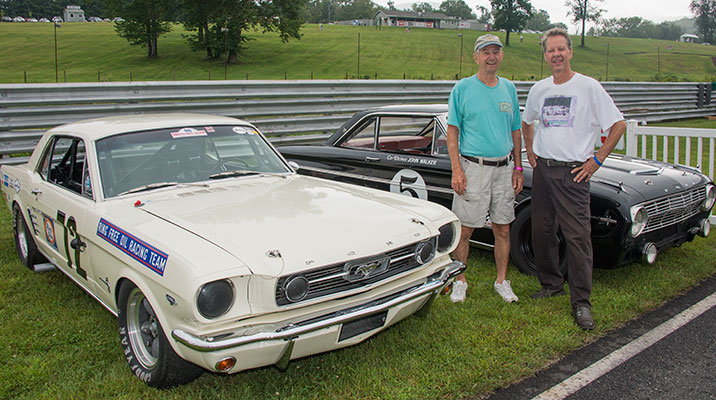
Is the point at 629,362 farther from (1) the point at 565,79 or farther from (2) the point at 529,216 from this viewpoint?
(1) the point at 565,79

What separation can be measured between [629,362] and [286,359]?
1.99 metres

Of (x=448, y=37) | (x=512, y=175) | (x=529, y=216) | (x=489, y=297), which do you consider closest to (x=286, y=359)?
(x=489, y=297)

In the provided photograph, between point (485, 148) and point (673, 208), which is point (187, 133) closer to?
point (485, 148)

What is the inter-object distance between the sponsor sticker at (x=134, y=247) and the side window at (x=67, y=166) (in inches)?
19.6

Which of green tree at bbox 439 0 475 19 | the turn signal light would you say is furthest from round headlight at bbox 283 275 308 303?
green tree at bbox 439 0 475 19

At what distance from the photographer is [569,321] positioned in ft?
12.1

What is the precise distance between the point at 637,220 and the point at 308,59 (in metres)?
48.4

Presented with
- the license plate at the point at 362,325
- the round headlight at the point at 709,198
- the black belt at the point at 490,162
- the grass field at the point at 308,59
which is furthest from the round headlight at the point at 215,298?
the grass field at the point at 308,59

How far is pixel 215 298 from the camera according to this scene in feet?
7.96

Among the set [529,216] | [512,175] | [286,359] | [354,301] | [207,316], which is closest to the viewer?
[207,316]

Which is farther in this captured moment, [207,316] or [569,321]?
[569,321]

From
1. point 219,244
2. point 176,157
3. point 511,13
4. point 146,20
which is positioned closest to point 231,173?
point 176,157

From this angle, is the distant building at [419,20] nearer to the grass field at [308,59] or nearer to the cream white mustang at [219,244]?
the grass field at [308,59]

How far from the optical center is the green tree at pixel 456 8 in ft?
521
